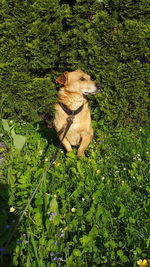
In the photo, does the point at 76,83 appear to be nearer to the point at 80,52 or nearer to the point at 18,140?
the point at 18,140

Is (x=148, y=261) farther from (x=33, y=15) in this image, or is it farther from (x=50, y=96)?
(x=33, y=15)

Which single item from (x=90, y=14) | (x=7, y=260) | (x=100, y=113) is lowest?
(x=100, y=113)

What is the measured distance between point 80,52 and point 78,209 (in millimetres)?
3447

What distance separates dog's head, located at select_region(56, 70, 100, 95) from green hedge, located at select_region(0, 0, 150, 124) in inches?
44.9

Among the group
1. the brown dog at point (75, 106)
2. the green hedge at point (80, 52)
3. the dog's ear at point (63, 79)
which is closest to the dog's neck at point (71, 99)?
the brown dog at point (75, 106)

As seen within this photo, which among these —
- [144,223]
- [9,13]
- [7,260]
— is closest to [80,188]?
[144,223]

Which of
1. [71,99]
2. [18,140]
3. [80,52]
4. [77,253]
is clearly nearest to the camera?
[77,253]

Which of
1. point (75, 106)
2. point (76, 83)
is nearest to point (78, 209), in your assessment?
point (75, 106)

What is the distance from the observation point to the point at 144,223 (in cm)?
228

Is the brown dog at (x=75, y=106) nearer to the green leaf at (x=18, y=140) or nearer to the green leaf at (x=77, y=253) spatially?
the green leaf at (x=18, y=140)

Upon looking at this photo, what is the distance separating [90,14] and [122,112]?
215 cm

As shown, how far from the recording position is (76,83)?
145 inches

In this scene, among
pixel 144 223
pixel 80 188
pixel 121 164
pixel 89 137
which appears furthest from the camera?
pixel 89 137

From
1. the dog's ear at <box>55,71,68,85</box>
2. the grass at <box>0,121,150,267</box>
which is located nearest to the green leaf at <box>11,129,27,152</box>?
the grass at <box>0,121,150,267</box>
